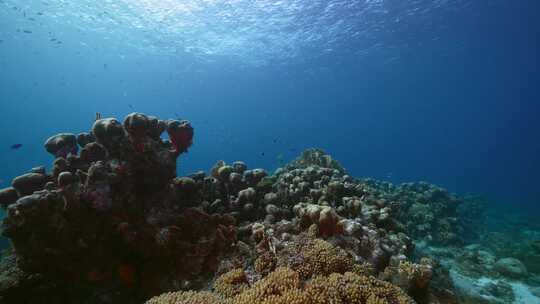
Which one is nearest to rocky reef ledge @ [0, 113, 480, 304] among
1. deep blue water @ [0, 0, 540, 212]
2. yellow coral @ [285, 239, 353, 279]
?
yellow coral @ [285, 239, 353, 279]

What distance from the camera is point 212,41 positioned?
34938 millimetres

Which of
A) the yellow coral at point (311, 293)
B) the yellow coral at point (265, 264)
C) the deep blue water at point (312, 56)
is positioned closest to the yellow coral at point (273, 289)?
the yellow coral at point (311, 293)

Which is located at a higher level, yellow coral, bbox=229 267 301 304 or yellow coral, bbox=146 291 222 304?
yellow coral, bbox=229 267 301 304

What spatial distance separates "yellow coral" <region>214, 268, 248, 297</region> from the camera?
3.88 meters

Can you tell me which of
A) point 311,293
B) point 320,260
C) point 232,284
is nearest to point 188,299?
point 232,284

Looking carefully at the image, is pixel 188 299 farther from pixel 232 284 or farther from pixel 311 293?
pixel 311 293

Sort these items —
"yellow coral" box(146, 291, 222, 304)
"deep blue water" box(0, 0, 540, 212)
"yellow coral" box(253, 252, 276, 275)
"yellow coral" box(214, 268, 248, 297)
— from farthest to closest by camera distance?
"deep blue water" box(0, 0, 540, 212) < "yellow coral" box(253, 252, 276, 275) < "yellow coral" box(214, 268, 248, 297) < "yellow coral" box(146, 291, 222, 304)

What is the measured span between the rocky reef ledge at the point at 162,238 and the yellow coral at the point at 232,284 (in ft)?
0.06

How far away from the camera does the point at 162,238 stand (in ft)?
17.1

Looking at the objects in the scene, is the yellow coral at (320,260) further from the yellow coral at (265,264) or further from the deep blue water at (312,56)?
the deep blue water at (312,56)

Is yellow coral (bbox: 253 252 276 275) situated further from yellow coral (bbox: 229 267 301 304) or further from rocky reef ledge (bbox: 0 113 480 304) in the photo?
yellow coral (bbox: 229 267 301 304)

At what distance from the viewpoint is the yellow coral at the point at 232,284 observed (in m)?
3.88

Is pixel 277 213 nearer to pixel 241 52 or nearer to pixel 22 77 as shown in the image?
pixel 241 52

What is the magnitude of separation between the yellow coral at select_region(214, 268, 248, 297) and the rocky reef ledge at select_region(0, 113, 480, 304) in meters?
0.02
